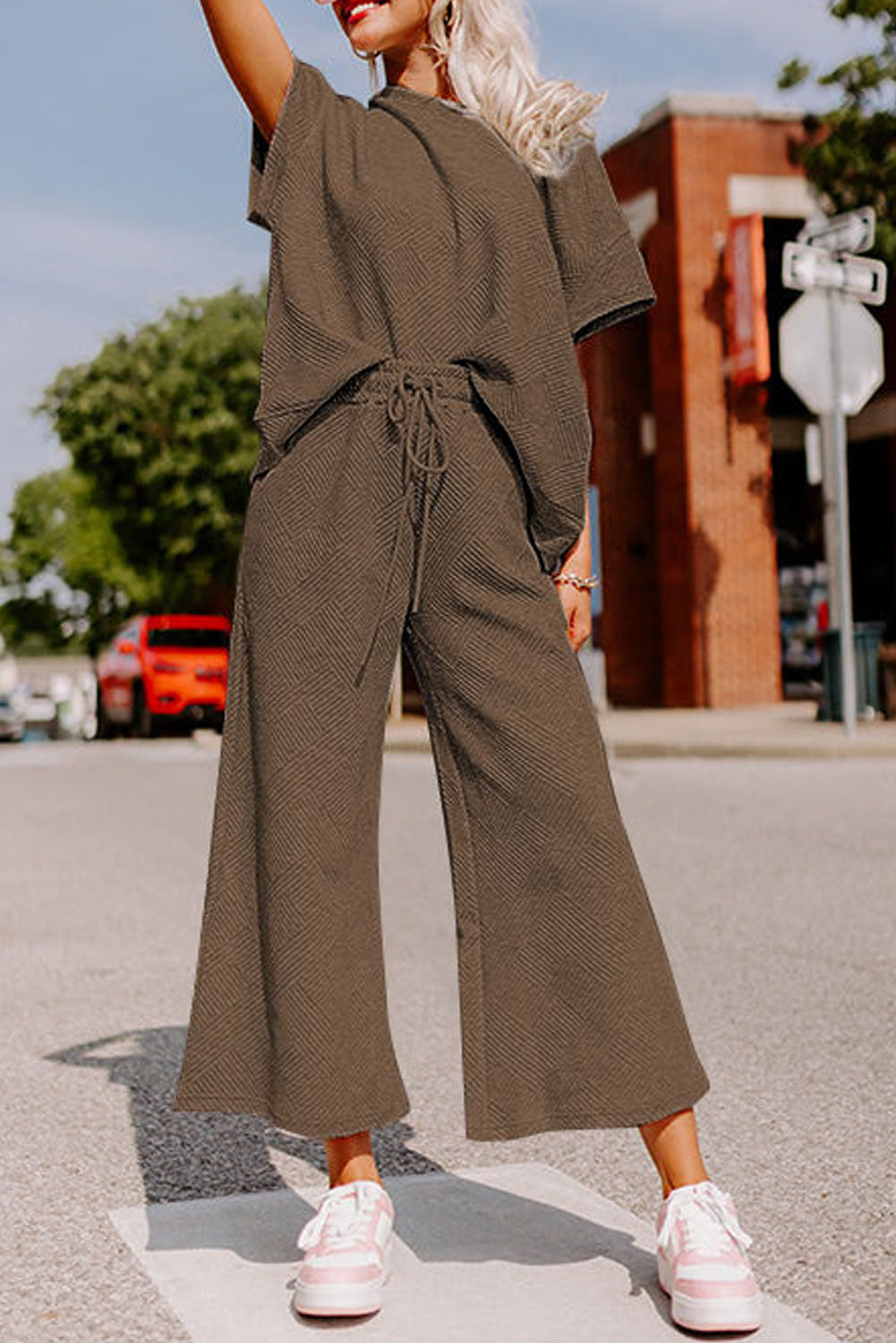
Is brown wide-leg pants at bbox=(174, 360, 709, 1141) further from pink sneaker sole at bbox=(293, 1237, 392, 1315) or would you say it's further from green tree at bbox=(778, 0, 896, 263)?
green tree at bbox=(778, 0, 896, 263)

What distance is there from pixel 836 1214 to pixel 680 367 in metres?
21.9

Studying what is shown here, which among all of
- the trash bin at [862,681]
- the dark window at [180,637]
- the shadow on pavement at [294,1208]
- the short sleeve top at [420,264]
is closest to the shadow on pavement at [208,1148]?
the shadow on pavement at [294,1208]

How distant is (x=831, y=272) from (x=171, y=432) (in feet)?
68.5

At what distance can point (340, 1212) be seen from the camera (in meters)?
2.33

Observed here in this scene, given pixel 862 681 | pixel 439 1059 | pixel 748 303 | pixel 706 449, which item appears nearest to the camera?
pixel 439 1059

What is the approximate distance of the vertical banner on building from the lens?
904 inches

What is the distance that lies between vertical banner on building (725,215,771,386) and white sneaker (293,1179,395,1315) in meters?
21.3

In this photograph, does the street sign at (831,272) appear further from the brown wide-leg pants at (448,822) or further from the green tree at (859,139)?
the brown wide-leg pants at (448,822)

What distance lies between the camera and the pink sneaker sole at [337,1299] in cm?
224

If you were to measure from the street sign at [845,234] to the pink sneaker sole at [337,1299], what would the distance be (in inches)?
549

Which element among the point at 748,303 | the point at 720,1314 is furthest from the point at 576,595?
the point at 748,303

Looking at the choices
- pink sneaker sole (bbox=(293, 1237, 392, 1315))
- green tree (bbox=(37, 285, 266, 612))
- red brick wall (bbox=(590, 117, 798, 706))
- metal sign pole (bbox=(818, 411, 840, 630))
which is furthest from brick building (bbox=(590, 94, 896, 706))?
pink sneaker sole (bbox=(293, 1237, 392, 1315))

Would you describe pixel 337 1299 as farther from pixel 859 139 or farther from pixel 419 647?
pixel 859 139

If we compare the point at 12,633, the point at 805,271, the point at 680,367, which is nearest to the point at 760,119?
the point at 680,367
